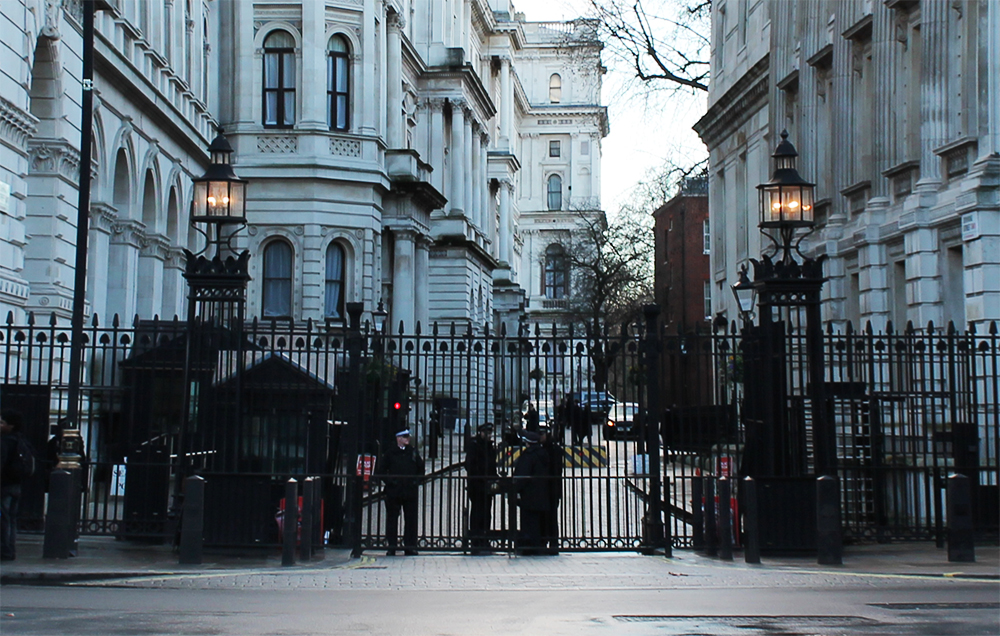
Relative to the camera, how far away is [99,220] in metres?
26.6

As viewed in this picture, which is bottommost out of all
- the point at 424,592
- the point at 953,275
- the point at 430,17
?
the point at 424,592

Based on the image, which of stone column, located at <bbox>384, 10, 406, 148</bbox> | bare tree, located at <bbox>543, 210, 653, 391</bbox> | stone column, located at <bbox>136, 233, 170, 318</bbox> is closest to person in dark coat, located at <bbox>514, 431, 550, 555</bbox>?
stone column, located at <bbox>136, 233, 170, 318</bbox>

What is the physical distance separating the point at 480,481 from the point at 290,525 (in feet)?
10.0

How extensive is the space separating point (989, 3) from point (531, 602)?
49.0ft

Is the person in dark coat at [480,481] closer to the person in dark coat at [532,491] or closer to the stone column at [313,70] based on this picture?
the person in dark coat at [532,491]

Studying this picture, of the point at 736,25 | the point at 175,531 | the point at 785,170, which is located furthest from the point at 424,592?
the point at 736,25

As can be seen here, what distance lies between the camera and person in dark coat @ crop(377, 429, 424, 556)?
1580cm

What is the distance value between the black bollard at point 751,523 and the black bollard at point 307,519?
500 centimetres

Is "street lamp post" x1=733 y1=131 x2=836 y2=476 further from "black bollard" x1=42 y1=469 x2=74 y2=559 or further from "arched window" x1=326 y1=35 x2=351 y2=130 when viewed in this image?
"arched window" x1=326 y1=35 x2=351 y2=130

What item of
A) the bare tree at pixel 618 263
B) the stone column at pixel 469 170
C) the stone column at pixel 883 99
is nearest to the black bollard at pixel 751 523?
the stone column at pixel 883 99

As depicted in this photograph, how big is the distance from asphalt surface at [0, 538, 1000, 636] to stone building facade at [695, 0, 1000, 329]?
306 inches

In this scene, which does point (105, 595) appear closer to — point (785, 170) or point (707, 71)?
point (785, 170)

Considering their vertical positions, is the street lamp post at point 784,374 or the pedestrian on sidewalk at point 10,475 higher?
the street lamp post at point 784,374

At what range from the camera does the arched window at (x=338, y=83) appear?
41875 mm
